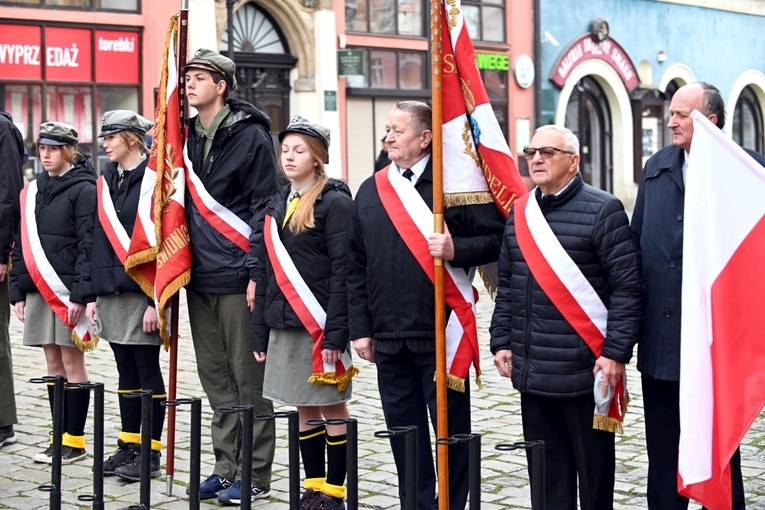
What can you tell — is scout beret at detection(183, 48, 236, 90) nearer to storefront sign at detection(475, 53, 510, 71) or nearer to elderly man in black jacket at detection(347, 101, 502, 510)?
elderly man in black jacket at detection(347, 101, 502, 510)

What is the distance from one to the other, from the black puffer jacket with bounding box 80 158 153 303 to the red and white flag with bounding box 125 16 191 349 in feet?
0.54

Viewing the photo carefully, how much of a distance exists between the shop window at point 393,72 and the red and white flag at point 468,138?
63.4ft

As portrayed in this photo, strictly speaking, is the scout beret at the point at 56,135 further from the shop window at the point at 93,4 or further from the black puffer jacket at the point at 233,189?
the shop window at the point at 93,4

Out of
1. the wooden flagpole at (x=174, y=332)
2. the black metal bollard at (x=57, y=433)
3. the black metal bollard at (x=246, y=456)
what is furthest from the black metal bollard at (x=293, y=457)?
the wooden flagpole at (x=174, y=332)

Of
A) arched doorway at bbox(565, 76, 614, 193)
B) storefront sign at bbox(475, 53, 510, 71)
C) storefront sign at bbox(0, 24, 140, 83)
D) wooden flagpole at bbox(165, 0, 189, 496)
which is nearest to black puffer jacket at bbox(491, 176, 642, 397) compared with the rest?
wooden flagpole at bbox(165, 0, 189, 496)

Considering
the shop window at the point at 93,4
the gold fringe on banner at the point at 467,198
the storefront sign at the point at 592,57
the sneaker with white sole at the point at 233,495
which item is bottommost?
the sneaker with white sole at the point at 233,495

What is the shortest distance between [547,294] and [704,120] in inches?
32.6

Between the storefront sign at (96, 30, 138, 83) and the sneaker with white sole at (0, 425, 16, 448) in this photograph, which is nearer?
the sneaker with white sole at (0, 425, 16, 448)

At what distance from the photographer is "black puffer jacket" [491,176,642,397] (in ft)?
16.1

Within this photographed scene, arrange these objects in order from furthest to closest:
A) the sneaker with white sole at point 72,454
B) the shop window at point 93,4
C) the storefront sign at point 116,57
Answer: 1. the storefront sign at point 116,57
2. the shop window at point 93,4
3. the sneaker with white sole at point 72,454

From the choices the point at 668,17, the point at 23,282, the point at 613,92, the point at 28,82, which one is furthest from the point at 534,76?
the point at 23,282

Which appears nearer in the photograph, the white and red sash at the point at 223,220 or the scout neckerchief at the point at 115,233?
the white and red sash at the point at 223,220

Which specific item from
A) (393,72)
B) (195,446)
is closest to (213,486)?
(195,446)

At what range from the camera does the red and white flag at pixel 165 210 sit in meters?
6.24
